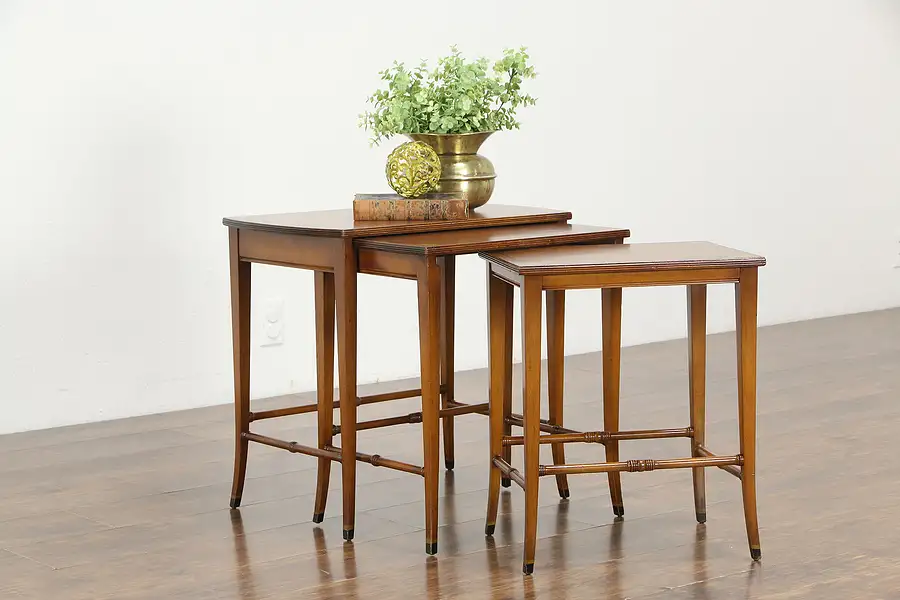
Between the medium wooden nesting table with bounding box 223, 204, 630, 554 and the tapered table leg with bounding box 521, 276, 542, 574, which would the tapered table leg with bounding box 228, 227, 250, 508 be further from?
the tapered table leg with bounding box 521, 276, 542, 574

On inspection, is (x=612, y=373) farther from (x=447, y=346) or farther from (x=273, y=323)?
(x=273, y=323)

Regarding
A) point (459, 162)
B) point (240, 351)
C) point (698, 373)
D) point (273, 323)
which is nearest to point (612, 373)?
point (698, 373)

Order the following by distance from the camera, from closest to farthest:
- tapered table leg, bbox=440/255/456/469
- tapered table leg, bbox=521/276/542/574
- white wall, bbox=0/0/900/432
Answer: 1. tapered table leg, bbox=521/276/542/574
2. tapered table leg, bbox=440/255/456/469
3. white wall, bbox=0/0/900/432

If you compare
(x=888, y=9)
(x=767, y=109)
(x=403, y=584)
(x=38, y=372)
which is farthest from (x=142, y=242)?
(x=888, y=9)

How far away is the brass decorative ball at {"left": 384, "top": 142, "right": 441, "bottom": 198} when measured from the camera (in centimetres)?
271

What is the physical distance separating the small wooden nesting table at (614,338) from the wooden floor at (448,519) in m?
0.11

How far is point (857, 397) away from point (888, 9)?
8.76 feet

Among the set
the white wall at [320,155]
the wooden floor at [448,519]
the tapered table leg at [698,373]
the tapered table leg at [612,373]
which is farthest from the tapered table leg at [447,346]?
the white wall at [320,155]

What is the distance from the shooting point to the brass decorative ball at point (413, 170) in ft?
8.91

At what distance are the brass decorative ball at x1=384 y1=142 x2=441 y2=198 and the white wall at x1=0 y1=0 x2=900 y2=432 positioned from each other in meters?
1.41

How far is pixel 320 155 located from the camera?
13.9ft

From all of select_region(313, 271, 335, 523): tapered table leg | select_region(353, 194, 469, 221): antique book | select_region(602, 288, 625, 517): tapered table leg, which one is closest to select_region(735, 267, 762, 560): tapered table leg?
select_region(602, 288, 625, 517): tapered table leg

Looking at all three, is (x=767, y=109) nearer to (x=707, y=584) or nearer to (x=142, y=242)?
(x=142, y=242)

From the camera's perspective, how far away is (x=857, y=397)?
12.8 feet
